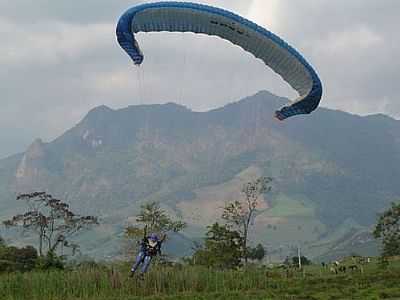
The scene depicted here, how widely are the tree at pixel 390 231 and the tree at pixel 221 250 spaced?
34.5 feet

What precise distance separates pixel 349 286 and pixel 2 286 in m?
14.7

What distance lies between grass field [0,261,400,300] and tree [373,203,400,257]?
662 inches

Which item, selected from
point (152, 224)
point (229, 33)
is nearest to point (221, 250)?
point (152, 224)

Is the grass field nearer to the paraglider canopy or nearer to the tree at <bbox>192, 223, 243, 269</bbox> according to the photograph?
the paraglider canopy

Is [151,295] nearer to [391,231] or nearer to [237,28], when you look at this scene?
[237,28]

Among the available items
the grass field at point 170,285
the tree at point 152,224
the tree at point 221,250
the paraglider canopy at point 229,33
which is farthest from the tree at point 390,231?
the paraglider canopy at point 229,33

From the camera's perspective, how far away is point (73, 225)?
54.3 meters

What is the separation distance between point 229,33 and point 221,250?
28.9 meters

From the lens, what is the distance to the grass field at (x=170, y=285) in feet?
81.1

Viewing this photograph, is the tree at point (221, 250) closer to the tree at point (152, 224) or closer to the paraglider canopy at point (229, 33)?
the tree at point (152, 224)

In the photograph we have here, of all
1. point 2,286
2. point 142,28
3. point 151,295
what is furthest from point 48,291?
point 142,28

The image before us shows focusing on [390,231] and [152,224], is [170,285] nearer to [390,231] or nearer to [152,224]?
[152,224]

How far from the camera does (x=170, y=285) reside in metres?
27.7

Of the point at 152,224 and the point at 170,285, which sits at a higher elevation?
the point at 152,224
